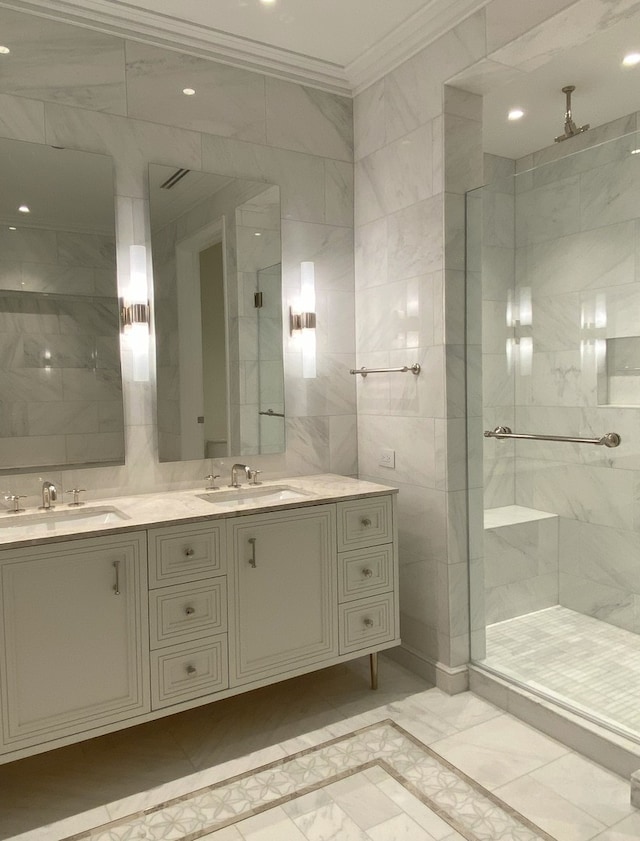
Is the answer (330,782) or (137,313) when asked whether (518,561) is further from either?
(137,313)

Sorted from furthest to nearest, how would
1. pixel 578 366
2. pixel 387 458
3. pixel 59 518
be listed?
pixel 387 458 < pixel 578 366 < pixel 59 518

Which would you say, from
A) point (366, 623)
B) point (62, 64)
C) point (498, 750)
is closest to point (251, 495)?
point (366, 623)

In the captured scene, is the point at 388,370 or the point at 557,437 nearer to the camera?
the point at 557,437

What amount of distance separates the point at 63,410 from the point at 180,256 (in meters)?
0.78

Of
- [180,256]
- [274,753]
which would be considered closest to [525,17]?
[180,256]

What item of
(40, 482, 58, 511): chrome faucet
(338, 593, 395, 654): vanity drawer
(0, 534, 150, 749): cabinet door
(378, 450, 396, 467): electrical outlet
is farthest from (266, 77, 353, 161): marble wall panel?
(338, 593, 395, 654): vanity drawer

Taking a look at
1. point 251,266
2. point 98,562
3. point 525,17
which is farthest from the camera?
point 251,266

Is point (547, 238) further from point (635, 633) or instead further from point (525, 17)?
point (635, 633)

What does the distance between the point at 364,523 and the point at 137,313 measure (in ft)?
4.04

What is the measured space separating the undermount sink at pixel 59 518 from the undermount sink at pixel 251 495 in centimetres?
37

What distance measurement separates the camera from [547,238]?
2492mm

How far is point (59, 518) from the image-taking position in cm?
223

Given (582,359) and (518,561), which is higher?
(582,359)

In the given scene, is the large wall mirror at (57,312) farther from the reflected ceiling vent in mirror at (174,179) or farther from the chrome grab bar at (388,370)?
the chrome grab bar at (388,370)
